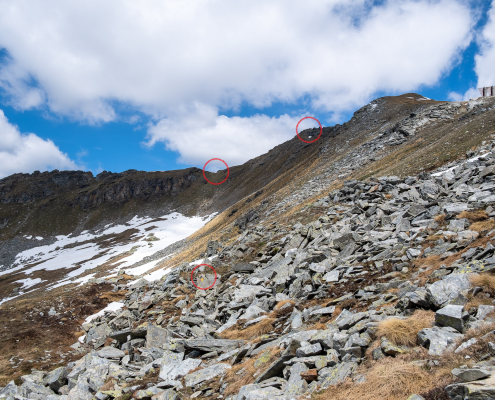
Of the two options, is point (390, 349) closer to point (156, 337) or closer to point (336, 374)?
point (336, 374)

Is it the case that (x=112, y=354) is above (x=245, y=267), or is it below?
below

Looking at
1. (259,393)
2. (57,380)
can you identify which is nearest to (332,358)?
(259,393)

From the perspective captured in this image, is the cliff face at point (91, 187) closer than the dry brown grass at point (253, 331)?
No

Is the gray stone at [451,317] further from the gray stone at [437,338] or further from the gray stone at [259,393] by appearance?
the gray stone at [259,393]

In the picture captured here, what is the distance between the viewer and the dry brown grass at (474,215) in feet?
38.2

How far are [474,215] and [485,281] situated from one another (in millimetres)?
6195

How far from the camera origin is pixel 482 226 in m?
10.9

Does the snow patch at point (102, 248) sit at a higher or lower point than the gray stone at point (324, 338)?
higher

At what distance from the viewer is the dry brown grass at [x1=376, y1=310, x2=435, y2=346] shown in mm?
6414

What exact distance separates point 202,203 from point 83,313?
125m

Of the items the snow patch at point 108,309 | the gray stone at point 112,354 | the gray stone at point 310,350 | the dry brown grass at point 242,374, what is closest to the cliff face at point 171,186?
the snow patch at point 108,309

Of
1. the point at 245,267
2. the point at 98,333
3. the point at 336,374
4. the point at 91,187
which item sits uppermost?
the point at 91,187

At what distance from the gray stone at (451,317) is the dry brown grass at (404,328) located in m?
0.33

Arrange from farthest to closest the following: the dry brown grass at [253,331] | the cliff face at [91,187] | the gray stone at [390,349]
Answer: the cliff face at [91,187], the dry brown grass at [253,331], the gray stone at [390,349]
